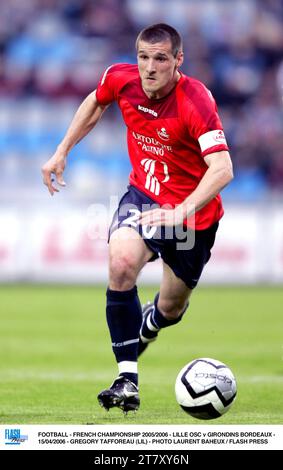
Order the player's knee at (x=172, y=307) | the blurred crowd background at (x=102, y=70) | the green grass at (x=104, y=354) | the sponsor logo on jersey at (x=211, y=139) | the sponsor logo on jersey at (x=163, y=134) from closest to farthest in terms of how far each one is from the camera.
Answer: the sponsor logo on jersey at (x=211, y=139)
the green grass at (x=104, y=354)
the sponsor logo on jersey at (x=163, y=134)
the player's knee at (x=172, y=307)
the blurred crowd background at (x=102, y=70)

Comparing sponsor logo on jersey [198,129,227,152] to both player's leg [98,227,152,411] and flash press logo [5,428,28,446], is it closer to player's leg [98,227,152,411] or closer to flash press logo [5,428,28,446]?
player's leg [98,227,152,411]

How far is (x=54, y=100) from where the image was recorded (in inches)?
841

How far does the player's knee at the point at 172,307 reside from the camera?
23.9 feet

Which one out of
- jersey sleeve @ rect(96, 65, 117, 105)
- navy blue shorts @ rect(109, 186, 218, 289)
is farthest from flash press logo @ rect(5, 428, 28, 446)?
jersey sleeve @ rect(96, 65, 117, 105)

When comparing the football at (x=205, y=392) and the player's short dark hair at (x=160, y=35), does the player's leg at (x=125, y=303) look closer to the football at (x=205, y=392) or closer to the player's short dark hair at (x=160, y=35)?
the football at (x=205, y=392)

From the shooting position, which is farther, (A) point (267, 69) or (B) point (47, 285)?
(A) point (267, 69)

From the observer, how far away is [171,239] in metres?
6.52

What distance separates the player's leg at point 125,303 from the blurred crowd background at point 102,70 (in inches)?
467

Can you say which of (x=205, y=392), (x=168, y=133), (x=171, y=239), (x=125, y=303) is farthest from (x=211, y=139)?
(x=205, y=392)

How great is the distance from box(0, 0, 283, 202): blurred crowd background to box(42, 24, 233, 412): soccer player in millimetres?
11375

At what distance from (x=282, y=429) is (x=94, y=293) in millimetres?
10923

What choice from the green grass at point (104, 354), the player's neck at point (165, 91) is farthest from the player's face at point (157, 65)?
the green grass at point (104, 354)
